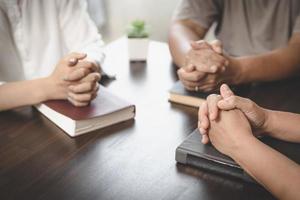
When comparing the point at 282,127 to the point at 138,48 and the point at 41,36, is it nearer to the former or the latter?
the point at 138,48

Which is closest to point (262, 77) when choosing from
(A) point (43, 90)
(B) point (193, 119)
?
(B) point (193, 119)

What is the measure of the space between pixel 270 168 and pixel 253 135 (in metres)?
0.12

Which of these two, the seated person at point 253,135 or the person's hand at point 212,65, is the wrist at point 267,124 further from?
the person's hand at point 212,65

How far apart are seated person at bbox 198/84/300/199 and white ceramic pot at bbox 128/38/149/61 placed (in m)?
0.60

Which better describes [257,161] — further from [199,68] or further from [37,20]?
[37,20]

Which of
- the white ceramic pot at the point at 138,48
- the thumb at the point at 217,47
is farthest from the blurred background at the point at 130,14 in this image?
the thumb at the point at 217,47

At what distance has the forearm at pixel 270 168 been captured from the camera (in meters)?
0.83

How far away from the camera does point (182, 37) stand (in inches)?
63.9

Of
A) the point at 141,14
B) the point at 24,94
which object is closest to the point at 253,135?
the point at 24,94

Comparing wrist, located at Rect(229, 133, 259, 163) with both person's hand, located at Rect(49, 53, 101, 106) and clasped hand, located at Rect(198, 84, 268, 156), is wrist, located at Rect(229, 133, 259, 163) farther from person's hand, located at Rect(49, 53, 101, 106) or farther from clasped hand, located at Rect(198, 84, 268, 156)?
person's hand, located at Rect(49, 53, 101, 106)

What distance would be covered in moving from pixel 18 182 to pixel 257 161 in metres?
0.54

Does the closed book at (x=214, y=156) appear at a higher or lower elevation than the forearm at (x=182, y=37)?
lower

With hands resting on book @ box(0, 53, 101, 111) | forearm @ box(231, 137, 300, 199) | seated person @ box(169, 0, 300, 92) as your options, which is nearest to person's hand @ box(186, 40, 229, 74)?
seated person @ box(169, 0, 300, 92)

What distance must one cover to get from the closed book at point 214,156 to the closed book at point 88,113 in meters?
0.24
